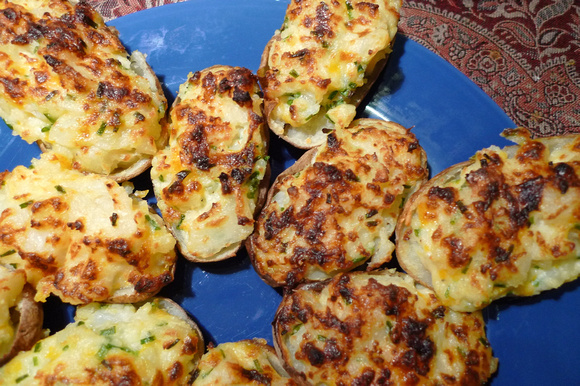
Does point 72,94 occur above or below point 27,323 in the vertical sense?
above

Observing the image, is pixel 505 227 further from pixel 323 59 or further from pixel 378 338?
pixel 323 59

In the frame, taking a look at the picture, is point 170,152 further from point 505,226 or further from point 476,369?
point 476,369

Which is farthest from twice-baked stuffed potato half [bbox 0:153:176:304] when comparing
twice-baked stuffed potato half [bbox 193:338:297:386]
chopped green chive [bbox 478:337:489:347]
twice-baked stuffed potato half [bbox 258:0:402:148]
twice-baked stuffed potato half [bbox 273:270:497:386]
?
chopped green chive [bbox 478:337:489:347]

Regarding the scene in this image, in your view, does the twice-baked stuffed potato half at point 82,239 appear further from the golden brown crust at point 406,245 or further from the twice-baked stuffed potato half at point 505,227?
the twice-baked stuffed potato half at point 505,227

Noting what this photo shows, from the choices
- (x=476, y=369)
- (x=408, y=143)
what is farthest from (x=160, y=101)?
(x=476, y=369)

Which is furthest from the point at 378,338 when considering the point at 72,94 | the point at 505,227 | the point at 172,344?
the point at 72,94

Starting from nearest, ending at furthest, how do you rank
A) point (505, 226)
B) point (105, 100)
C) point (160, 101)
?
point (505, 226) < point (105, 100) < point (160, 101)

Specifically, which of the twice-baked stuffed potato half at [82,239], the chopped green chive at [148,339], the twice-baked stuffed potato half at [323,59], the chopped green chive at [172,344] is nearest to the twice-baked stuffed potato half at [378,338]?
the chopped green chive at [172,344]
